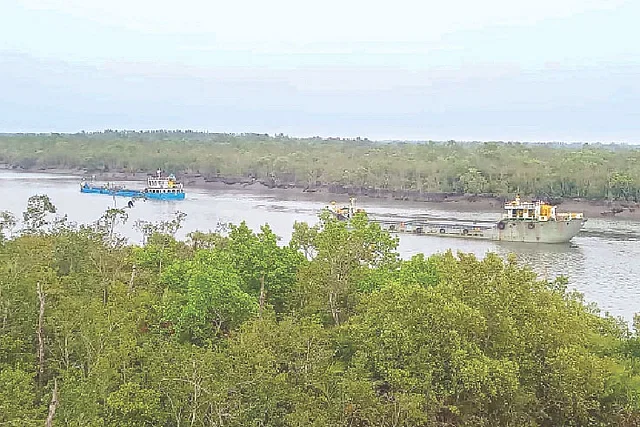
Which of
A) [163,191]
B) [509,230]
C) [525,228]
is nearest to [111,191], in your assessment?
[163,191]

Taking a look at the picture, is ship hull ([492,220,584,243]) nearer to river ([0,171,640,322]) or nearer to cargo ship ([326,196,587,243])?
cargo ship ([326,196,587,243])

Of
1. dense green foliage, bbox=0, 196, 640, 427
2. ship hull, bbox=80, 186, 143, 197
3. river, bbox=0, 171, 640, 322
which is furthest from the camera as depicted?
ship hull, bbox=80, 186, 143, 197

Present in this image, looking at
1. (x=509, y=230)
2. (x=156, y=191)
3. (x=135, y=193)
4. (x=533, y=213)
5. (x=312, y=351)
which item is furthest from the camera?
(x=135, y=193)

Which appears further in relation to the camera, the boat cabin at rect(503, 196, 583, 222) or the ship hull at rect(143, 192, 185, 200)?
the ship hull at rect(143, 192, 185, 200)

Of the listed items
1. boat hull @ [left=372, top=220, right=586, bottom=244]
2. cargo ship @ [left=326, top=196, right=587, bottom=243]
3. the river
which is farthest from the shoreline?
cargo ship @ [left=326, top=196, right=587, bottom=243]

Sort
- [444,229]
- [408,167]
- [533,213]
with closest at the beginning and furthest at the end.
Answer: [533,213]
[444,229]
[408,167]

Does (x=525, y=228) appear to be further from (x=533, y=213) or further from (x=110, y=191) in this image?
(x=110, y=191)

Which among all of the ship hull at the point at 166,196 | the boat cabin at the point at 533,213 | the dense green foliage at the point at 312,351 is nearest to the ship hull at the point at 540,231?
the boat cabin at the point at 533,213
